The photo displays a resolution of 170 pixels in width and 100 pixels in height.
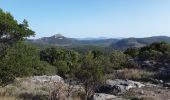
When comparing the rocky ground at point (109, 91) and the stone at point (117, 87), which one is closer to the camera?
the rocky ground at point (109, 91)

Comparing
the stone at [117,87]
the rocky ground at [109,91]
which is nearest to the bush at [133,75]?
the rocky ground at [109,91]

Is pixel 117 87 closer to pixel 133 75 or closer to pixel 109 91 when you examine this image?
pixel 109 91

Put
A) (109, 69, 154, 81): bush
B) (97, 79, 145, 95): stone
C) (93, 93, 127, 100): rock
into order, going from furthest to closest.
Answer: (109, 69, 154, 81): bush
(97, 79, 145, 95): stone
(93, 93, 127, 100): rock

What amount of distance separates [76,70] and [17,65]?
319cm

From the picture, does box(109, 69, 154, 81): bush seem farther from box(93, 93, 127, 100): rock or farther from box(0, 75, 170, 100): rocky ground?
box(93, 93, 127, 100): rock

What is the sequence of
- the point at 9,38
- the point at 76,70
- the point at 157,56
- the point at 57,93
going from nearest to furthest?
the point at 57,93 → the point at 9,38 → the point at 76,70 → the point at 157,56

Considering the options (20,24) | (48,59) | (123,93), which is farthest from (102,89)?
(48,59)

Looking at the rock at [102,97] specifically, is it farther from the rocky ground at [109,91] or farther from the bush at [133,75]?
the bush at [133,75]

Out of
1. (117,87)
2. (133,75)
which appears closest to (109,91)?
(117,87)

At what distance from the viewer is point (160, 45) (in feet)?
159

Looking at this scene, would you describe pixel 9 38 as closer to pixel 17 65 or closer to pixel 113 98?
pixel 17 65

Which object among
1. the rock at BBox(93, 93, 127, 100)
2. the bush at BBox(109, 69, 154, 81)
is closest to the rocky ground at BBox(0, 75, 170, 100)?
the rock at BBox(93, 93, 127, 100)

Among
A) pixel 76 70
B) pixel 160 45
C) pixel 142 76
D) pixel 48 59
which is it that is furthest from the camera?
pixel 48 59

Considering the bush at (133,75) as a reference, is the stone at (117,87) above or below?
above
